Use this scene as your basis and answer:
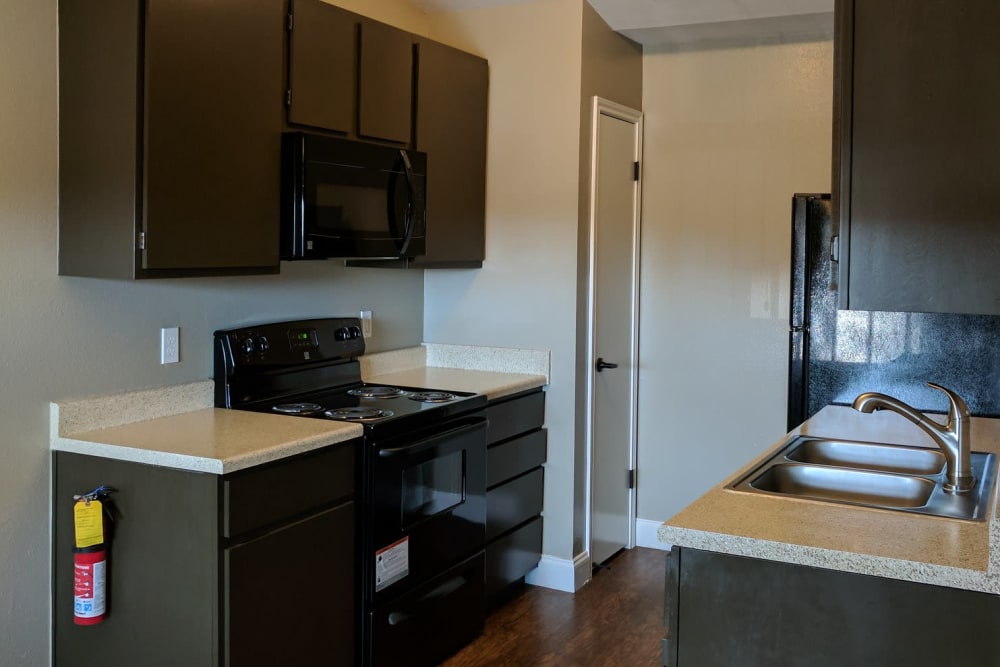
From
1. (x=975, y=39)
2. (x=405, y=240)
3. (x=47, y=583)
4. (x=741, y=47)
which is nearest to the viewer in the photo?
(x=975, y=39)

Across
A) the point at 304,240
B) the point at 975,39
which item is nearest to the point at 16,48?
the point at 304,240

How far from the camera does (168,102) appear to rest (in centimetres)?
251

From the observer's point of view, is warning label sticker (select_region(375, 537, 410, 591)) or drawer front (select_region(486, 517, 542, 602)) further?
drawer front (select_region(486, 517, 542, 602))

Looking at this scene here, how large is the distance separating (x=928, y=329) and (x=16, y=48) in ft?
10.5

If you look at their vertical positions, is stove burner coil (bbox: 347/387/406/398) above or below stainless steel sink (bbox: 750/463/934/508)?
above

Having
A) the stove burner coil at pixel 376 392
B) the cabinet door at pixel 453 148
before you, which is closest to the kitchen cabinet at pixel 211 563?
the stove burner coil at pixel 376 392

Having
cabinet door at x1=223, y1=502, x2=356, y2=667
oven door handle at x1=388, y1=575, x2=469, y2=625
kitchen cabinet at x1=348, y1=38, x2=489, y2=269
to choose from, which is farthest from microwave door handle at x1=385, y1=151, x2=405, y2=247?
oven door handle at x1=388, y1=575, x2=469, y2=625

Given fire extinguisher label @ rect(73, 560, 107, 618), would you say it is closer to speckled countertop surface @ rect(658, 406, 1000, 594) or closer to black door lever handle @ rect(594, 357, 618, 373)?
speckled countertop surface @ rect(658, 406, 1000, 594)

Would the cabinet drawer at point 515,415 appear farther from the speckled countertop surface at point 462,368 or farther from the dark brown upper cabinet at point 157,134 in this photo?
the dark brown upper cabinet at point 157,134

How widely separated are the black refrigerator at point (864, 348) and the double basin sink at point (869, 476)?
1039 millimetres

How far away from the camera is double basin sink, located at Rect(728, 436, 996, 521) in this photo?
7.18 feet

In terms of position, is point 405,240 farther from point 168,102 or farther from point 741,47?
point 741,47

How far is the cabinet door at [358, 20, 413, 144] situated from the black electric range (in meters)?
0.73

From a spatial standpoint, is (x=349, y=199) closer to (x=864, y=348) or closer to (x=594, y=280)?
(x=594, y=280)
